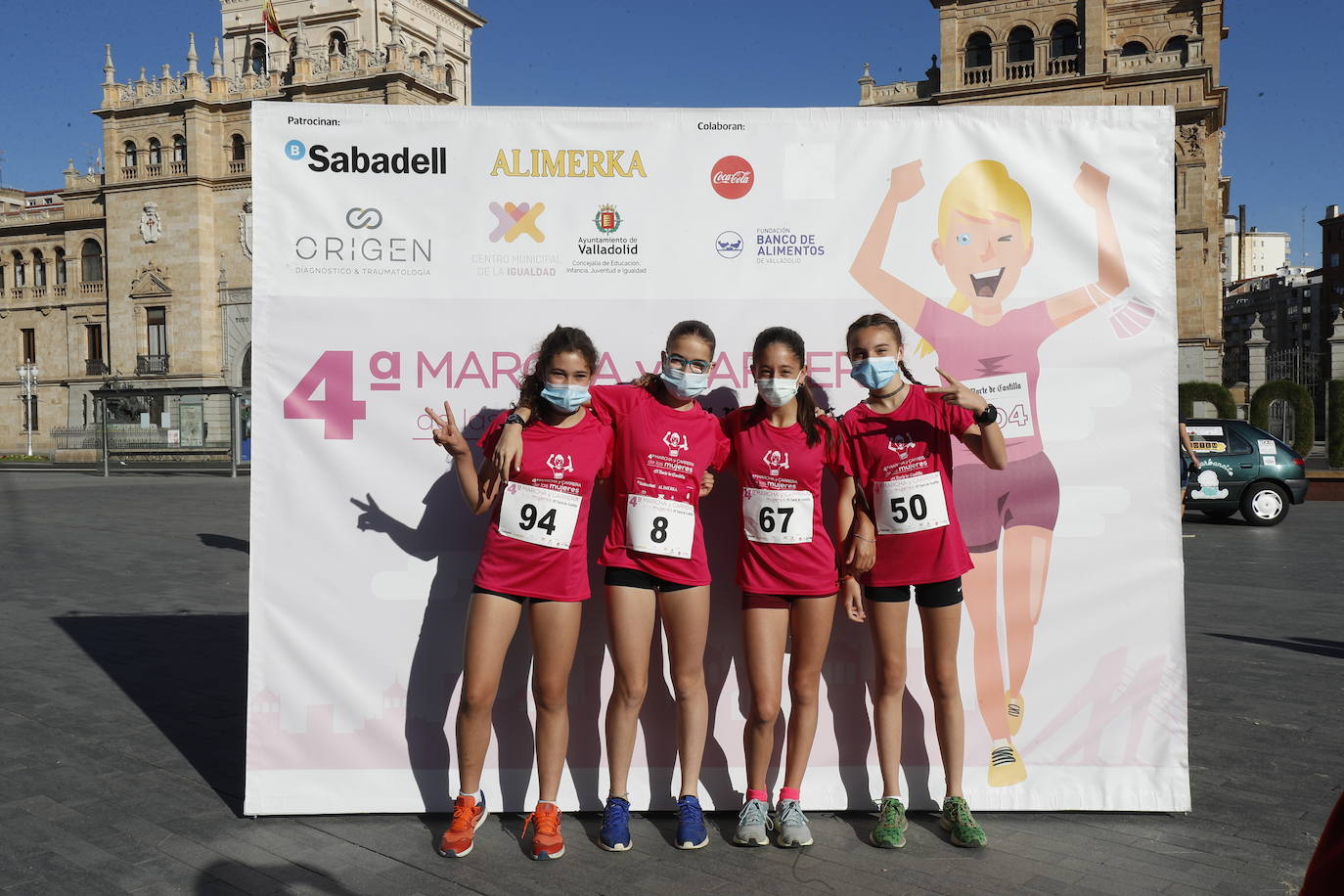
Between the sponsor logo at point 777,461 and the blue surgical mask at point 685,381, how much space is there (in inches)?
14.6

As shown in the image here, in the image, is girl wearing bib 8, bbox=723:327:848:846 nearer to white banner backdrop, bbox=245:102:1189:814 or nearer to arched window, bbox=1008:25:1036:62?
white banner backdrop, bbox=245:102:1189:814

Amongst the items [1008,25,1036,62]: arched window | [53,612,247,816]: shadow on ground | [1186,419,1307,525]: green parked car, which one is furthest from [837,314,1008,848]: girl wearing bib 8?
[1008,25,1036,62]: arched window

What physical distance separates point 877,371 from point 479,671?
1.93m

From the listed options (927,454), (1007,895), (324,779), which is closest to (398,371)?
(324,779)

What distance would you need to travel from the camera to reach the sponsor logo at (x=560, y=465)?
13.1ft

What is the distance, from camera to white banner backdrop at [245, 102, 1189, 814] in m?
4.51

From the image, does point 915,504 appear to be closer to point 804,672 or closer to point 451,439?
point 804,672

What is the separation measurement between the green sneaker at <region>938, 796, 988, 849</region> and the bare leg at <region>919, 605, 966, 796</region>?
0.04 m

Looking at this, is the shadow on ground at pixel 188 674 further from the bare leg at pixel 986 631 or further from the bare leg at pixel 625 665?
the bare leg at pixel 986 631

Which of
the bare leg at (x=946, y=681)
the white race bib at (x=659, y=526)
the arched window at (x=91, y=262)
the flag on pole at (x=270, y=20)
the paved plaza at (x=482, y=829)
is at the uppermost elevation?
the flag on pole at (x=270, y=20)

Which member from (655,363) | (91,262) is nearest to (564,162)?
(655,363)

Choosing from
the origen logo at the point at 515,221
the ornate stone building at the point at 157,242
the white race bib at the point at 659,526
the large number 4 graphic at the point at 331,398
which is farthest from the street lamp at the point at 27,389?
the white race bib at the point at 659,526

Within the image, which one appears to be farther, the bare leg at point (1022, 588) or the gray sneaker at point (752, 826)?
the bare leg at point (1022, 588)

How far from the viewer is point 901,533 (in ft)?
13.4
